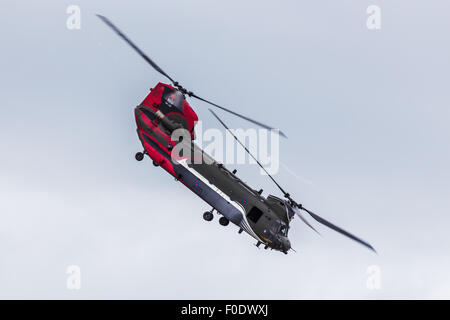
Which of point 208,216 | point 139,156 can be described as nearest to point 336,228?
point 208,216

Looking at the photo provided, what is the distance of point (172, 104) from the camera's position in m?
84.3

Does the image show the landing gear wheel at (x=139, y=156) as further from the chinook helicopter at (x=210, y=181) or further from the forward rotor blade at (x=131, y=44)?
the forward rotor blade at (x=131, y=44)

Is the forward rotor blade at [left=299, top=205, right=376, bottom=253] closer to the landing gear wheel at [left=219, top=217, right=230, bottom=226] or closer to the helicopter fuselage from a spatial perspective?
the helicopter fuselage

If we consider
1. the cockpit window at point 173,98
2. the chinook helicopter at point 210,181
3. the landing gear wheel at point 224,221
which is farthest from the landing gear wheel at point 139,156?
the landing gear wheel at point 224,221

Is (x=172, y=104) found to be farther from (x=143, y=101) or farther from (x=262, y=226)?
(x=262, y=226)

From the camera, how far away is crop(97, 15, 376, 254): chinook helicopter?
8275 cm

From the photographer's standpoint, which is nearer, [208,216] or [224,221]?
[208,216]

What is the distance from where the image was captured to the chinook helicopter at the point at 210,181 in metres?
82.8

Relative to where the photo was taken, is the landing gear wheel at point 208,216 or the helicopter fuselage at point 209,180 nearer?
the landing gear wheel at point 208,216

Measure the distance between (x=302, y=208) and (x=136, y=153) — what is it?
1990 cm

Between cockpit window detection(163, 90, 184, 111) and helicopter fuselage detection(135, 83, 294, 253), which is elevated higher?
cockpit window detection(163, 90, 184, 111)

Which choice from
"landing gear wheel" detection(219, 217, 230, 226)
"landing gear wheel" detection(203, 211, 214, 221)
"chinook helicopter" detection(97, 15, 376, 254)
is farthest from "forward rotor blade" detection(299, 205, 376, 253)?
"landing gear wheel" detection(203, 211, 214, 221)

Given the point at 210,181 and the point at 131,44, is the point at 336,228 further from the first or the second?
the point at 131,44

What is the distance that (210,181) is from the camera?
82812 millimetres
